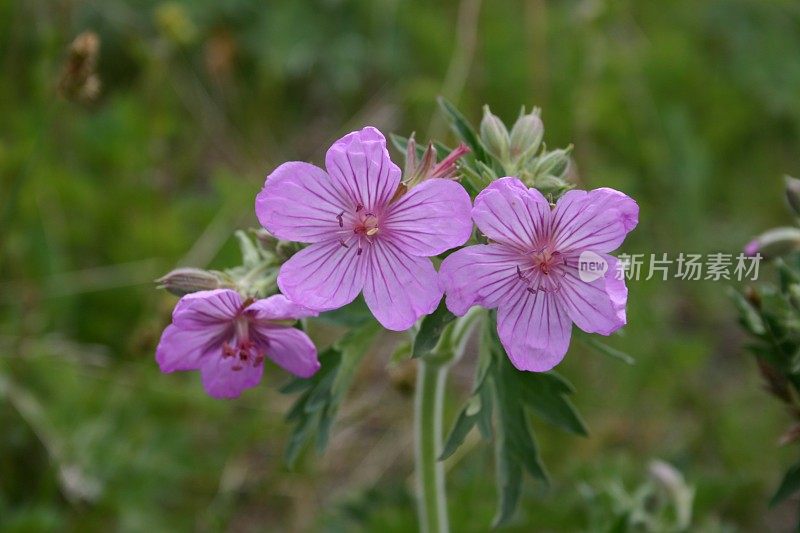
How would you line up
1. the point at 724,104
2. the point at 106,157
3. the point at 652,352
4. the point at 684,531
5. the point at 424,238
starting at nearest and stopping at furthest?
the point at 424,238 → the point at 684,531 → the point at 652,352 → the point at 106,157 → the point at 724,104

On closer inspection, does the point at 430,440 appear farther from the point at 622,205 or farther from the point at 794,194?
the point at 794,194

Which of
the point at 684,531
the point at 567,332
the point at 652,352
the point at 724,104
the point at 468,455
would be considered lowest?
the point at 468,455

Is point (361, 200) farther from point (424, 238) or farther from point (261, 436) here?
point (261, 436)

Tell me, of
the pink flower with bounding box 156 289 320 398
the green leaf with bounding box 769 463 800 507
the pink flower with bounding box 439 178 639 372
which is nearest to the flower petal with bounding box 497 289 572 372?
the pink flower with bounding box 439 178 639 372

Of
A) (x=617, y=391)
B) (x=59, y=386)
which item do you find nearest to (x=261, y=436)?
(x=59, y=386)

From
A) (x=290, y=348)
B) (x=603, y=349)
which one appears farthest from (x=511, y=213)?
(x=290, y=348)
